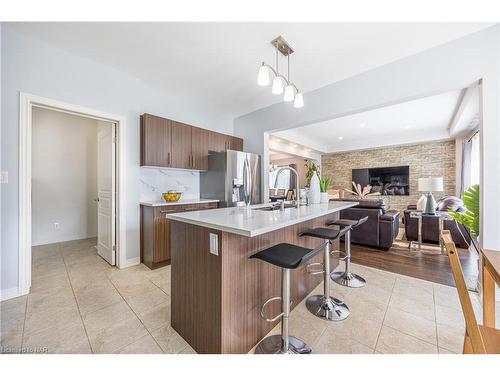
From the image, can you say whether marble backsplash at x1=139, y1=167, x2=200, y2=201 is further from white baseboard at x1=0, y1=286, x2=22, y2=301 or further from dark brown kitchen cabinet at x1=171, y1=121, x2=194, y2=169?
white baseboard at x1=0, y1=286, x2=22, y2=301

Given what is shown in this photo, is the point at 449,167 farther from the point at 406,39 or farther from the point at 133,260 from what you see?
the point at 133,260

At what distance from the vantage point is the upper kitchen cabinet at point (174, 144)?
9.28ft

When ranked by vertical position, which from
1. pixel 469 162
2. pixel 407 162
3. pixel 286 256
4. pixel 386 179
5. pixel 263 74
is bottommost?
pixel 286 256

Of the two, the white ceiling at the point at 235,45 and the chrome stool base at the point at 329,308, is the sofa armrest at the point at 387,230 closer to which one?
the chrome stool base at the point at 329,308

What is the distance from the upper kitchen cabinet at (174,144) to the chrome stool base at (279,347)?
2525 millimetres

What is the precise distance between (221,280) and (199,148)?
105 inches

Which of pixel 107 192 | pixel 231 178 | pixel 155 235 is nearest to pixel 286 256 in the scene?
pixel 155 235

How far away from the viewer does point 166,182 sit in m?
3.34

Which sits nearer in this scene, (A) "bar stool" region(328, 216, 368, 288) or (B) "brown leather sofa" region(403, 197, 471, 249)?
(A) "bar stool" region(328, 216, 368, 288)

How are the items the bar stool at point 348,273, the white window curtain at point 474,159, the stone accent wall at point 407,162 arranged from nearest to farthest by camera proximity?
the bar stool at point 348,273 < the white window curtain at point 474,159 < the stone accent wall at point 407,162

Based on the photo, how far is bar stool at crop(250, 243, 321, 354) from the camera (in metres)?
1.15

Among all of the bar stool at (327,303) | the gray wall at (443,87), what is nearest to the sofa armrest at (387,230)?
the gray wall at (443,87)

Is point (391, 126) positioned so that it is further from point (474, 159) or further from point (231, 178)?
point (231, 178)

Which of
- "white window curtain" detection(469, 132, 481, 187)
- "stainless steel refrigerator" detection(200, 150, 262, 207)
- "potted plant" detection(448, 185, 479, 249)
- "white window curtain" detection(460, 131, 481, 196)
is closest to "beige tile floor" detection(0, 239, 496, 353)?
"potted plant" detection(448, 185, 479, 249)
